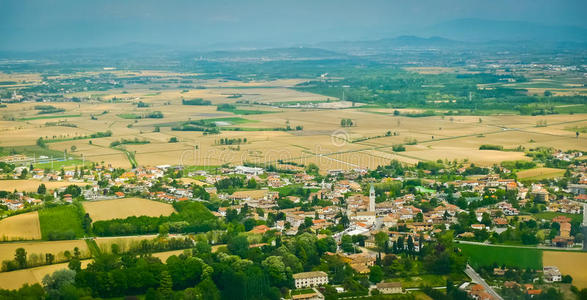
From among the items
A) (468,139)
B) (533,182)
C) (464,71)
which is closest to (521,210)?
(533,182)

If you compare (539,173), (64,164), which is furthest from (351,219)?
(64,164)

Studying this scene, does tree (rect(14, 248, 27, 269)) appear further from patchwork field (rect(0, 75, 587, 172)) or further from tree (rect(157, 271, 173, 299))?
patchwork field (rect(0, 75, 587, 172))

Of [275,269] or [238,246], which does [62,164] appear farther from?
[275,269]

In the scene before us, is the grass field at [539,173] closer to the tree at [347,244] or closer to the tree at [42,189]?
the tree at [347,244]

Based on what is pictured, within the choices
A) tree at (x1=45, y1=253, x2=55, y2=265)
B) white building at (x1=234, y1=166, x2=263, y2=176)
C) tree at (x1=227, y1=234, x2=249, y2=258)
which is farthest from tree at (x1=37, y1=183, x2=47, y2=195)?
tree at (x1=227, y1=234, x2=249, y2=258)

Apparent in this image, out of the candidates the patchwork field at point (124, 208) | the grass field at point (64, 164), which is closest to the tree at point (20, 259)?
the patchwork field at point (124, 208)

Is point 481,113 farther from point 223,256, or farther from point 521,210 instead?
point 223,256

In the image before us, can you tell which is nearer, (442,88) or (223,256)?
(223,256)
